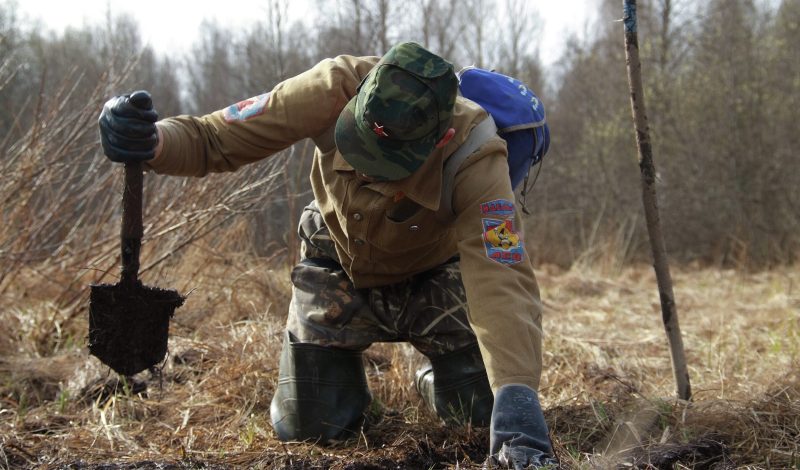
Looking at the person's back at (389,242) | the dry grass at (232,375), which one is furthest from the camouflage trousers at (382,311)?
the dry grass at (232,375)

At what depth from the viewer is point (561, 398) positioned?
3.32 meters

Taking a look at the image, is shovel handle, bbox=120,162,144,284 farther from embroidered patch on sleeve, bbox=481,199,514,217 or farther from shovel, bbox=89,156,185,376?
embroidered patch on sleeve, bbox=481,199,514,217

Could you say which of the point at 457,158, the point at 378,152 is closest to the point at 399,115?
the point at 378,152

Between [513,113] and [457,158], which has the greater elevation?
[513,113]

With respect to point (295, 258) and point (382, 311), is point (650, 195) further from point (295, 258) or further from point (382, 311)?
point (295, 258)

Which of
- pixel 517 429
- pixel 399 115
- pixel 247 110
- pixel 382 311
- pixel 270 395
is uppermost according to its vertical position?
pixel 247 110

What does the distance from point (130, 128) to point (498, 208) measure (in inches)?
45.2

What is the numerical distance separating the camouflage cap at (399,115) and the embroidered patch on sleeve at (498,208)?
238mm

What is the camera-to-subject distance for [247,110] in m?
2.61

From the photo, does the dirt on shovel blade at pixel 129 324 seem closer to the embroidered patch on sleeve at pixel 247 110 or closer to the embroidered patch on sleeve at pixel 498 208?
the embroidered patch on sleeve at pixel 247 110

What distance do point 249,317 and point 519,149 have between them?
2.31m

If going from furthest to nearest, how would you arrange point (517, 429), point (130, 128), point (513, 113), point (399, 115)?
point (513, 113)
point (130, 128)
point (399, 115)
point (517, 429)

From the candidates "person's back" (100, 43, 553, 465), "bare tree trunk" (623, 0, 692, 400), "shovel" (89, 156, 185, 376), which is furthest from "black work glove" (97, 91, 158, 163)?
"bare tree trunk" (623, 0, 692, 400)

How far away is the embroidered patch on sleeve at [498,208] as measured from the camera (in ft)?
7.36
